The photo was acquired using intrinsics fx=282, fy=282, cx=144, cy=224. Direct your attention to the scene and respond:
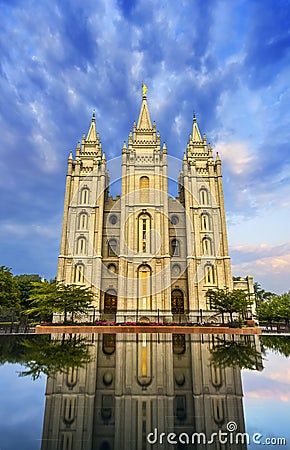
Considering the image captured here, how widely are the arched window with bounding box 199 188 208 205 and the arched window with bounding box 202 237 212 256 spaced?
4.68 meters

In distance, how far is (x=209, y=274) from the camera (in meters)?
32.2

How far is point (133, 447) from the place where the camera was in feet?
12.3

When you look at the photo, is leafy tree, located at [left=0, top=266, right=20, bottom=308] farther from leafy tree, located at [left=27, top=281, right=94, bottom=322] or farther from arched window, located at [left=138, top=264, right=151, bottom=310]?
arched window, located at [left=138, top=264, right=151, bottom=310]

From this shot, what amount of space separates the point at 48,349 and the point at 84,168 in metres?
28.3

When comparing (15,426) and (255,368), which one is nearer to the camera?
(15,426)

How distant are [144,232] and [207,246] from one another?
300 inches

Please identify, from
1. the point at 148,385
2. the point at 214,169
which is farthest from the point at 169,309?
the point at 148,385

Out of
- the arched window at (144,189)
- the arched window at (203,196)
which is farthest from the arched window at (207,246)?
the arched window at (144,189)

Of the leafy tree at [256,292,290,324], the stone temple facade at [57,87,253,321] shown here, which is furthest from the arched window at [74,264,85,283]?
the leafy tree at [256,292,290,324]

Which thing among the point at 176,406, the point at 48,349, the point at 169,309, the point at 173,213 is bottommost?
the point at 176,406

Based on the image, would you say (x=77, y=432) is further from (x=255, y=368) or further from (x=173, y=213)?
(x=173, y=213)
